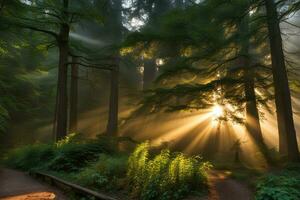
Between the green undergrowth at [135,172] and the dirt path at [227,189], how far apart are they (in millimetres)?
368

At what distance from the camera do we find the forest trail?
9734 mm

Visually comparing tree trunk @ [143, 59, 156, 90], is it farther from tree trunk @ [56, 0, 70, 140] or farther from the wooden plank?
the wooden plank

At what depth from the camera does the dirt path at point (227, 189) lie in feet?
29.8

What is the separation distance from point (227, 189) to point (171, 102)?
9.47 meters

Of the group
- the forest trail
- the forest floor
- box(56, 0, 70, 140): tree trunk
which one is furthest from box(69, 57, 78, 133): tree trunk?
the forest floor

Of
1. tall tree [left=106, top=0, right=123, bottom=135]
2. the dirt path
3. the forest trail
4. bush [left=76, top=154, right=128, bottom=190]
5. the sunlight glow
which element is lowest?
the forest trail

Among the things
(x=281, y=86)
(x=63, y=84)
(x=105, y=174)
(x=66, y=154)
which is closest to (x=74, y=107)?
(x=63, y=84)

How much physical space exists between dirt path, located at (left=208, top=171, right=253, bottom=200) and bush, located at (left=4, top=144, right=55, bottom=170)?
26.8 ft

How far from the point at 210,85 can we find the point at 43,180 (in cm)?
812

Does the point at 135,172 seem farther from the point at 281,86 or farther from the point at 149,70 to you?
the point at 149,70

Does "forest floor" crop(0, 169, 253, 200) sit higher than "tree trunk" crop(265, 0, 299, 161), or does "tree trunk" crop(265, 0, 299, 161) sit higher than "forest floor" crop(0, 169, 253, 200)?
"tree trunk" crop(265, 0, 299, 161)

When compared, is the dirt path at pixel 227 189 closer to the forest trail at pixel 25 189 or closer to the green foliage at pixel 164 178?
the green foliage at pixel 164 178

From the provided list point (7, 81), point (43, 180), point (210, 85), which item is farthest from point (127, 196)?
point (7, 81)

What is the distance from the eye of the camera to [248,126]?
672 inches
